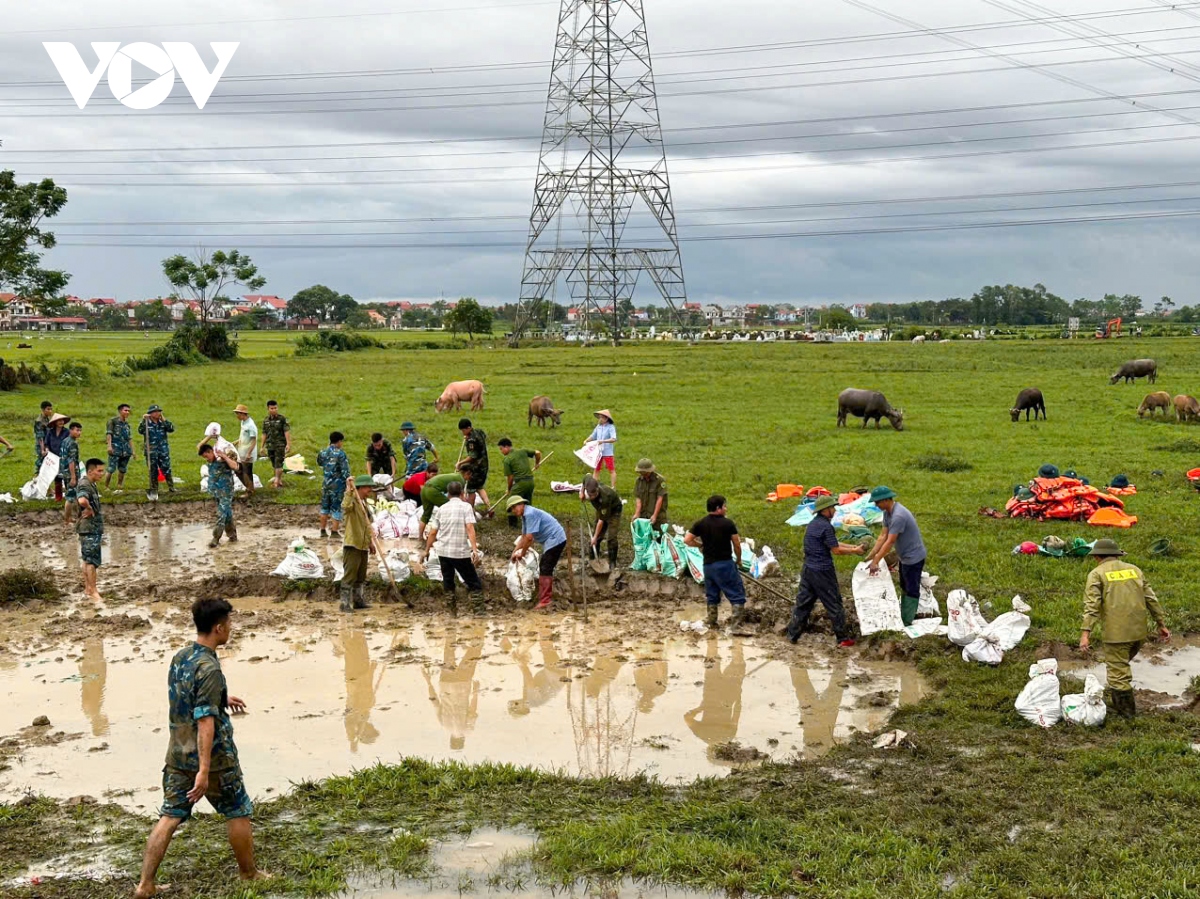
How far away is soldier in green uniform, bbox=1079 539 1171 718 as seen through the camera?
30.1ft

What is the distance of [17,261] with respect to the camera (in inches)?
1481

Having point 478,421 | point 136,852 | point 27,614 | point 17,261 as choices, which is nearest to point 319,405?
point 478,421

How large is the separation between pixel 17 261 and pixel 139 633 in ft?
98.9

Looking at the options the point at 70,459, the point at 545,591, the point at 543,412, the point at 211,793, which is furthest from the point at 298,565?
the point at 543,412

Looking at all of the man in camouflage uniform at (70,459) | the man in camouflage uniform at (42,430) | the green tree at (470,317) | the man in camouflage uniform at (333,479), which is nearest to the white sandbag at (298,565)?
the man in camouflage uniform at (333,479)

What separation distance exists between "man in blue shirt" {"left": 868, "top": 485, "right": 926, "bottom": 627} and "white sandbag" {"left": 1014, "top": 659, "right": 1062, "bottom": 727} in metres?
2.43

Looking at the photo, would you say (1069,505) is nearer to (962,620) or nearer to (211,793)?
(962,620)

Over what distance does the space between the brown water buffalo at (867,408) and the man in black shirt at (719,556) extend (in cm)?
1635

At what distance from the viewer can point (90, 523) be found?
13195 mm

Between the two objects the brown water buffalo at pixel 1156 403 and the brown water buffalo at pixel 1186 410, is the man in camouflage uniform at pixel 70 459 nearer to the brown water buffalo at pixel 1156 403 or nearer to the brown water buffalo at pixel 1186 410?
the brown water buffalo at pixel 1156 403

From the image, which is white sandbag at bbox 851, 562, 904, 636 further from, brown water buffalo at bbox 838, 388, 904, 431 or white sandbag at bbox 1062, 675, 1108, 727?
brown water buffalo at bbox 838, 388, 904, 431

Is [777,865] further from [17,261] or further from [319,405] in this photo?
[17,261]

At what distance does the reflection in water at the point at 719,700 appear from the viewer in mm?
9719

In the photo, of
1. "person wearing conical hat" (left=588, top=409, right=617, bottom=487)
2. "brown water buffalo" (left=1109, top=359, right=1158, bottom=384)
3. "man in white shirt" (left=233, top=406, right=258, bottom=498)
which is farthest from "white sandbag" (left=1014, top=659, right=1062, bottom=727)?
"brown water buffalo" (left=1109, top=359, right=1158, bottom=384)
